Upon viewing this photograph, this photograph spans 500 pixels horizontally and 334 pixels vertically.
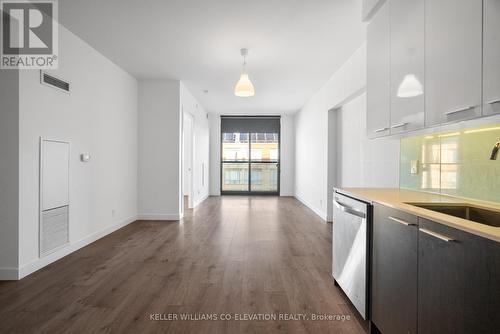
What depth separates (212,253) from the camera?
3.51m

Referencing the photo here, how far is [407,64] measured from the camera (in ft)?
6.42

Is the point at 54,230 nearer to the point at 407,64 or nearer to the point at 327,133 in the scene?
the point at 407,64

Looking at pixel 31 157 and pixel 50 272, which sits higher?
pixel 31 157

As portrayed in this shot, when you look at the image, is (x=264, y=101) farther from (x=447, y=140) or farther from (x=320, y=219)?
(x=447, y=140)

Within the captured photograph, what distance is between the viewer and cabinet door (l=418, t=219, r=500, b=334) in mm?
979

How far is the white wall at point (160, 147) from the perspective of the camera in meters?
5.45

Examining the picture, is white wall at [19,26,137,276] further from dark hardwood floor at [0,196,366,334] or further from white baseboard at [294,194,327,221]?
white baseboard at [294,194,327,221]

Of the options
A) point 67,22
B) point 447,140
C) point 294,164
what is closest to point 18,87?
point 67,22

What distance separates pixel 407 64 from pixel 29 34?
365cm

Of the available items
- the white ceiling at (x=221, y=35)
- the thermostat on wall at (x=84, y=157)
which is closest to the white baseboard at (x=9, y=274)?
the thermostat on wall at (x=84, y=157)

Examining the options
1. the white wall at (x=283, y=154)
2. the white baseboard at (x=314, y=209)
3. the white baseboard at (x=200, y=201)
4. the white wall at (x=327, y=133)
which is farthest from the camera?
the white wall at (x=283, y=154)

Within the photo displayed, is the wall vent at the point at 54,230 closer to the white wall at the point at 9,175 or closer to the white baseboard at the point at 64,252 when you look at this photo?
the white baseboard at the point at 64,252

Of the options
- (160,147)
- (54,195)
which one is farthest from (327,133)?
(54,195)

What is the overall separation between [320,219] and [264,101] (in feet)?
10.9
